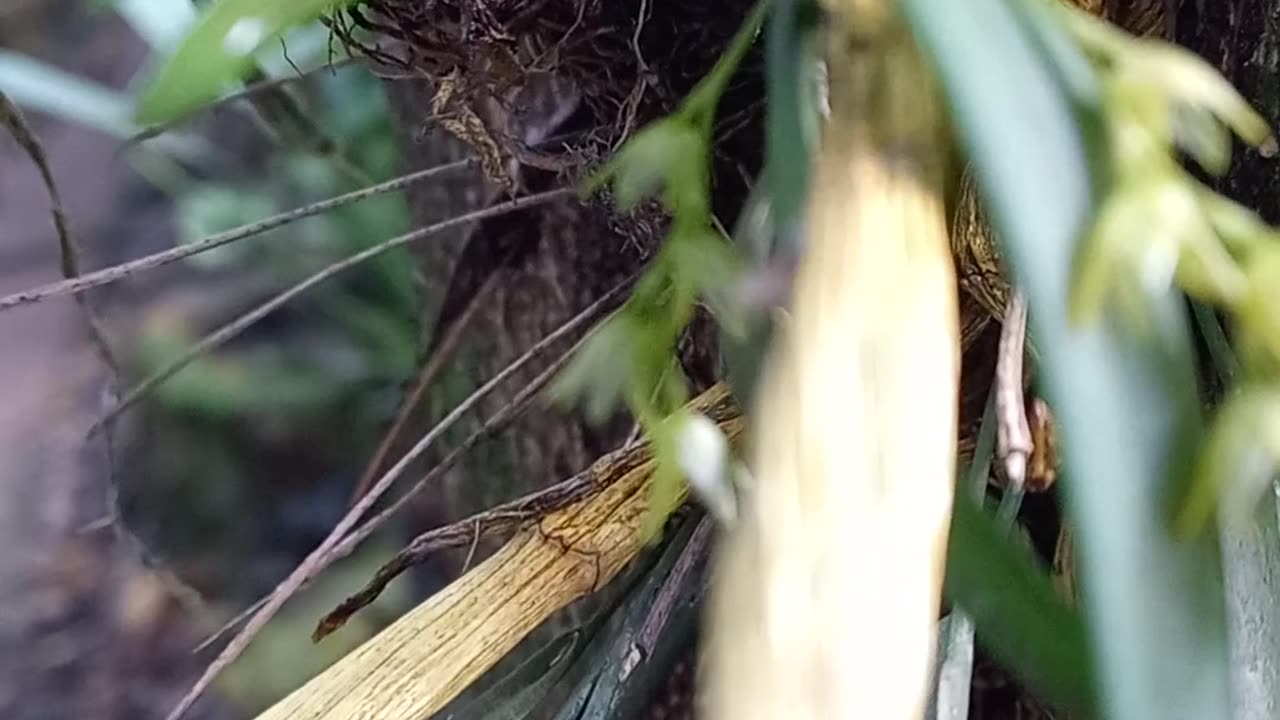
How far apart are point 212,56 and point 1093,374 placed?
308 mm

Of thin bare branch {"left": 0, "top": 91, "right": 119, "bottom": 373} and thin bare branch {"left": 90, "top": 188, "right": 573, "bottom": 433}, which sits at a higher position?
thin bare branch {"left": 0, "top": 91, "right": 119, "bottom": 373}

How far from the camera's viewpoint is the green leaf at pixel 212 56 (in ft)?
1.17

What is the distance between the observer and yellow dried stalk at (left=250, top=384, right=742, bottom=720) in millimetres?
380

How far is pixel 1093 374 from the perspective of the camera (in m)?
0.19

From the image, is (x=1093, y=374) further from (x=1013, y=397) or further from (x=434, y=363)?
(x=434, y=363)

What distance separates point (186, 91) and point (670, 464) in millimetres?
269

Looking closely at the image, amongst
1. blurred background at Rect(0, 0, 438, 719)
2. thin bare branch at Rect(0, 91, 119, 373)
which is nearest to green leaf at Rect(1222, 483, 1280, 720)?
thin bare branch at Rect(0, 91, 119, 373)

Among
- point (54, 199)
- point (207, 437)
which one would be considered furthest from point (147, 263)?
point (207, 437)

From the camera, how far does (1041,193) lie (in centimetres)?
19

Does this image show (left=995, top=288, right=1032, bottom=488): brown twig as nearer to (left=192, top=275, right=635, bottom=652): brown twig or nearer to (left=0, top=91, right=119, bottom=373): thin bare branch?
(left=192, top=275, right=635, bottom=652): brown twig

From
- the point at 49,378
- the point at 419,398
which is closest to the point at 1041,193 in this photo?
the point at 419,398

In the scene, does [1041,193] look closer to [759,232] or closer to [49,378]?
[759,232]

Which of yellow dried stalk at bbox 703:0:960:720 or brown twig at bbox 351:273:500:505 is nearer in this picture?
yellow dried stalk at bbox 703:0:960:720

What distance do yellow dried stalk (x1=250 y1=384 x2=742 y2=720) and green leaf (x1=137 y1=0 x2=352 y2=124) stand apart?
16 cm
